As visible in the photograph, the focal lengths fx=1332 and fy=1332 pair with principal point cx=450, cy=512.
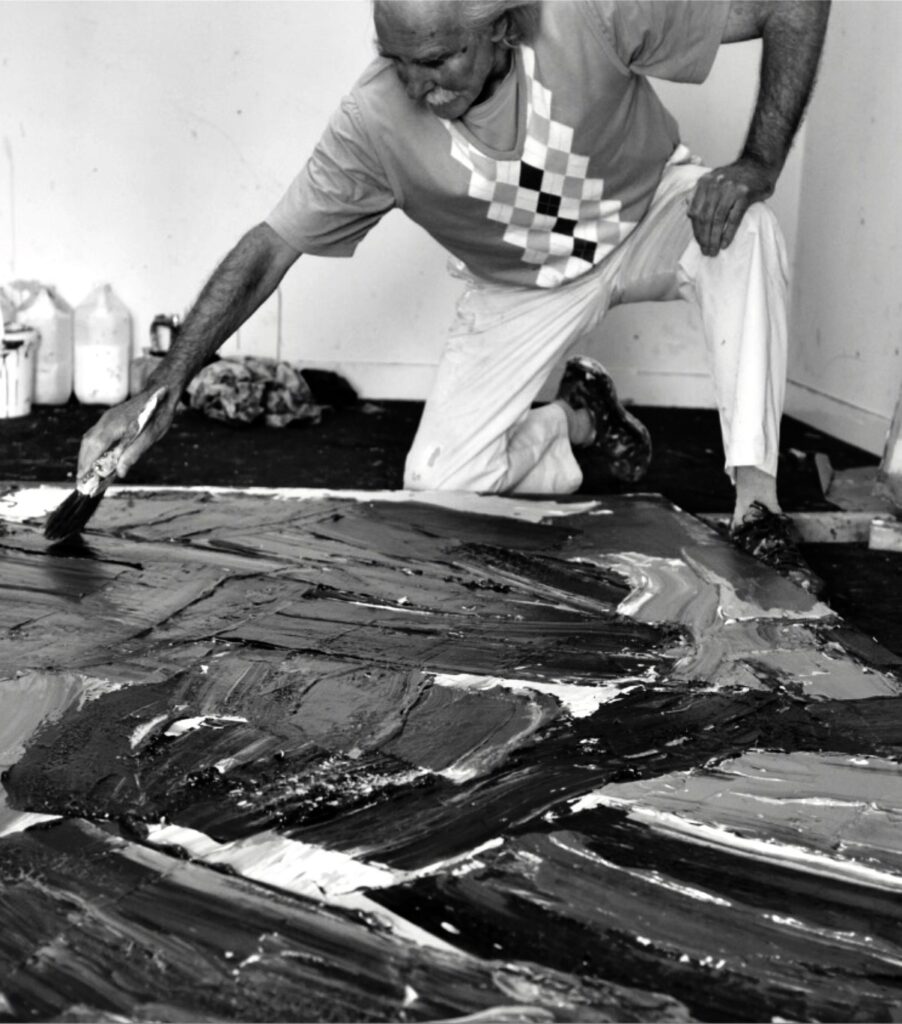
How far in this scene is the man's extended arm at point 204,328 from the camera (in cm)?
228

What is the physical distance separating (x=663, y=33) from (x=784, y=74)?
0.27m

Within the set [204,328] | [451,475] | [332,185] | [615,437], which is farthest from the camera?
[615,437]

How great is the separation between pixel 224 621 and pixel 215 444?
6.04ft

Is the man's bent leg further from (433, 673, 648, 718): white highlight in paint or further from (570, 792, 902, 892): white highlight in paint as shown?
(570, 792, 902, 892): white highlight in paint

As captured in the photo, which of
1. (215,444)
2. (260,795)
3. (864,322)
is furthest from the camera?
(864,322)

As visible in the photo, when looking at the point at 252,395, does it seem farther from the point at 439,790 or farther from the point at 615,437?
the point at 439,790

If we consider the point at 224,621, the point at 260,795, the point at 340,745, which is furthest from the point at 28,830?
the point at 224,621

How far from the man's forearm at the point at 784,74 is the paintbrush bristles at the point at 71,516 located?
4.80 feet

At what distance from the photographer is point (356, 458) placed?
370 cm

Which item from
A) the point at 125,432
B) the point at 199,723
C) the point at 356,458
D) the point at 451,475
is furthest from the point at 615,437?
the point at 199,723

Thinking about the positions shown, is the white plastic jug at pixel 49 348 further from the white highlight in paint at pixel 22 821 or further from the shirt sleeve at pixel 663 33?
the white highlight in paint at pixel 22 821

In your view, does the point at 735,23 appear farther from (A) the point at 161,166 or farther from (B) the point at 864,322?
(A) the point at 161,166

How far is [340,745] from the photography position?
1.60 meters

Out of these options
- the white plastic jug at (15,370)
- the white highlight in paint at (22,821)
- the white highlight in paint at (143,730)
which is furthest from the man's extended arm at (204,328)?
the white plastic jug at (15,370)
